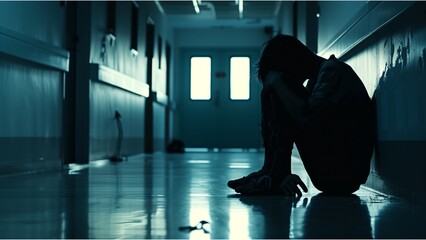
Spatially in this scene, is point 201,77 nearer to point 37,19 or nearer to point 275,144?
point 37,19

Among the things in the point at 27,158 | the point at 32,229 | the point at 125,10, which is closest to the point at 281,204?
the point at 32,229

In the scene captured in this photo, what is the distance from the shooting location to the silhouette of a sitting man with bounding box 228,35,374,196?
282cm

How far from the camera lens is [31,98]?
5.29 m

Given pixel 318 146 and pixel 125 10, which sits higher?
pixel 125 10

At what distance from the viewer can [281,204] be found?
8.38 ft

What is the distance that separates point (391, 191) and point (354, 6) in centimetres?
174

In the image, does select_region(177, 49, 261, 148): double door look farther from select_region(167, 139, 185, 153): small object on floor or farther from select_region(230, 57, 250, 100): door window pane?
select_region(167, 139, 185, 153): small object on floor

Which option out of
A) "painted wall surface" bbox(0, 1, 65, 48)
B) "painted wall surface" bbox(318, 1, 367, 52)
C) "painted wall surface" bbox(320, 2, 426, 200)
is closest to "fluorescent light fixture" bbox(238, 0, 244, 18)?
"painted wall surface" bbox(318, 1, 367, 52)

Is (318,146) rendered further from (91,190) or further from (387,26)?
(91,190)

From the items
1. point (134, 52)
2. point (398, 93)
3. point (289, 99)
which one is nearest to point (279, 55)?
point (289, 99)

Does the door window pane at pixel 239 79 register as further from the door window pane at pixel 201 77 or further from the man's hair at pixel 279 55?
the man's hair at pixel 279 55

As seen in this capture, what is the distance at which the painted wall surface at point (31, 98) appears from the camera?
469cm

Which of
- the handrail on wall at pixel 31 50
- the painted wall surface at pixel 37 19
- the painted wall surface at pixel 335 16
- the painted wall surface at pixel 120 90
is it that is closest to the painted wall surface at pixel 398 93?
the painted wall surface at pixel 335 16

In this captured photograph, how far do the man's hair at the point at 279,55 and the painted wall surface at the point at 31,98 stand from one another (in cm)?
248
